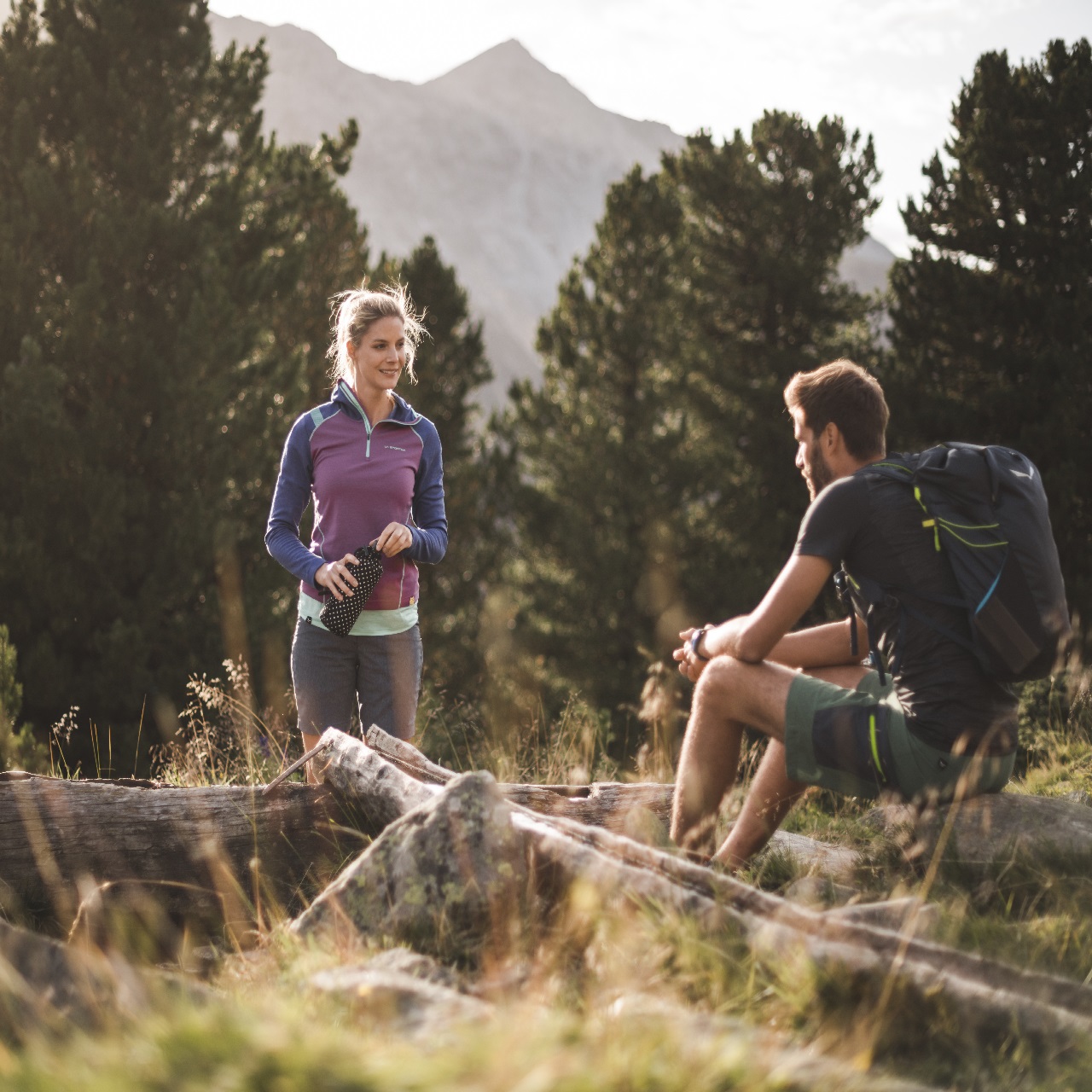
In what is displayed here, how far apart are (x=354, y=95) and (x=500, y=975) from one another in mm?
145241

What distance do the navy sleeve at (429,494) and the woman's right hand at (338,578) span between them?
40 cm

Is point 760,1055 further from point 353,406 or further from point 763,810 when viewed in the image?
point 353,406

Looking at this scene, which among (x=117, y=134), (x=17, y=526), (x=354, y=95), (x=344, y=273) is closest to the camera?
(x=17, y=526)

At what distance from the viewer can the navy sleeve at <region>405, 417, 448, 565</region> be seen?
3.60m

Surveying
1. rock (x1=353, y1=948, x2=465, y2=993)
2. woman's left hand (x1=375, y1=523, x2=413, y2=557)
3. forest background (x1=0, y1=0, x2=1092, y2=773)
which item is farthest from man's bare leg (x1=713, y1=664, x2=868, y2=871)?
forest background (x1=0, y1=0, x2=1092, y2=773)

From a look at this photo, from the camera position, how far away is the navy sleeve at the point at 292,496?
11.1ft

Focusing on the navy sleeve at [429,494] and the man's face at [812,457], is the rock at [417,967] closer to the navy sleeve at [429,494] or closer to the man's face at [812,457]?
the man's face at [812,457]

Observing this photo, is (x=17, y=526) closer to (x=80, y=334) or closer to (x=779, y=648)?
(x=80, y=334)

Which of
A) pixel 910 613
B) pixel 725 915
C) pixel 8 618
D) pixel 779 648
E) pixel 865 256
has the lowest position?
pixel 8 618

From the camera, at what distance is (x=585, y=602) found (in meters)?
18.8

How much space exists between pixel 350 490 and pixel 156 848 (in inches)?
52.5

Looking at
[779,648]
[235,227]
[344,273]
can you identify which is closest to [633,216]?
[344,273]

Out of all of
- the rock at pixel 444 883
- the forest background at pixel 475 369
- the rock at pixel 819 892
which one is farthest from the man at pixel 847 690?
the forest background at pixel 475 369

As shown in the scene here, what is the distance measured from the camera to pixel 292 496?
3.53 meters
